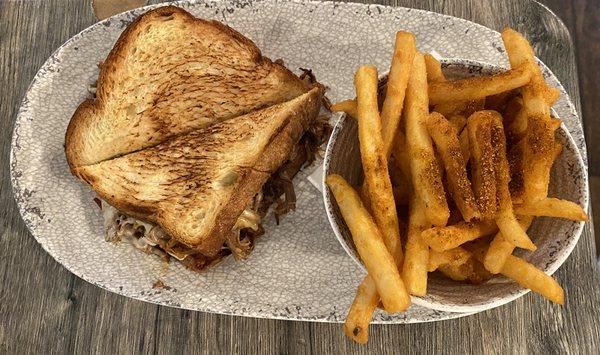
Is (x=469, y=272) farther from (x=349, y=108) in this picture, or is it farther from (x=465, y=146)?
(x=349, y=108)

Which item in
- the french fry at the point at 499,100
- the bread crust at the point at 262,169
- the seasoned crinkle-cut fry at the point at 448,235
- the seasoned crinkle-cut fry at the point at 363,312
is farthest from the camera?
the bread crust at the point at 262,169

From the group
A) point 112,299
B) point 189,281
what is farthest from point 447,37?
point 112,299

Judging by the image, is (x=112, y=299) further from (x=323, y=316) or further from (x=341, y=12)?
(x=341, y=12)

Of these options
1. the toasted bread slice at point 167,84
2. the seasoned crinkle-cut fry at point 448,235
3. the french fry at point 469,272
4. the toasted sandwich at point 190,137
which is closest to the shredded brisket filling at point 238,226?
the toasted sandwich at point 190,137

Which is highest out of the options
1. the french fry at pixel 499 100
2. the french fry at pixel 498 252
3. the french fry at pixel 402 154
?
the french fry at pixel 499 100

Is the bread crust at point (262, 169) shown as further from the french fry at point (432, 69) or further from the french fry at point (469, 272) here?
the french fry at point (469, 272)

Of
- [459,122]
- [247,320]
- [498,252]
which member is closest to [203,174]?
[247,320]

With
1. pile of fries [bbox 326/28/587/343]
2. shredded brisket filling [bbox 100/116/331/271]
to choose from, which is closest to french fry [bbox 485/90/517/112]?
pile of fries [bbox 326/28/587/343]
